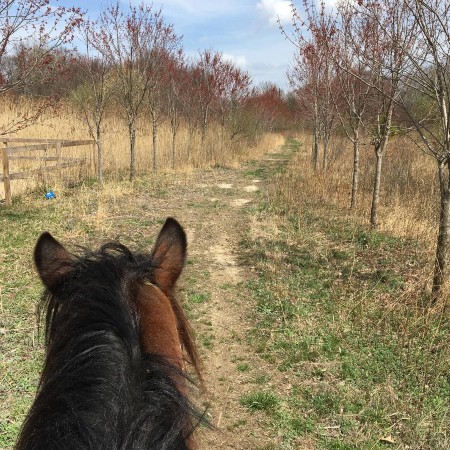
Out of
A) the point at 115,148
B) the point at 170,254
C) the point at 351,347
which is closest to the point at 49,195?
the point at 115,148

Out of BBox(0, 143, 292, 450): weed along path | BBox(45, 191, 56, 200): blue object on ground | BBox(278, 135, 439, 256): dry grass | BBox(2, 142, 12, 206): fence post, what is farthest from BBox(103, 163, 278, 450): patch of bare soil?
BBox(2, 142, 12, 206): fence post

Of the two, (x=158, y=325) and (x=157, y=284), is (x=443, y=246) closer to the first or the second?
(x=157, y=284)

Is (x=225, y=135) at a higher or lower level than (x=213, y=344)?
higher

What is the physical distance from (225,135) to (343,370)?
61.4 ft

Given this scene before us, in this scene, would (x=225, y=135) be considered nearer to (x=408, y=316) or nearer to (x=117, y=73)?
(x=117, y=73)

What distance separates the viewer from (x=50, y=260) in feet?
4.79

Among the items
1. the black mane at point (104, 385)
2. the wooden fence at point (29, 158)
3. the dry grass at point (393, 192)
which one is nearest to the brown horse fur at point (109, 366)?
the black mane at point (104, 385)

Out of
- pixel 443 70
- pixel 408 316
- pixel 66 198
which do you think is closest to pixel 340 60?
pixel 443 70

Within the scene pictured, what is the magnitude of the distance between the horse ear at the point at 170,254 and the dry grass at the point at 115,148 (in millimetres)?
9547

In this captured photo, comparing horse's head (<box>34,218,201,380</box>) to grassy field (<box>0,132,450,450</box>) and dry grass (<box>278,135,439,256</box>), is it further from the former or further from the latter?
dry grass (<box>278,135,439,256</box>)

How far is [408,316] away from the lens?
A: 13.8 feet

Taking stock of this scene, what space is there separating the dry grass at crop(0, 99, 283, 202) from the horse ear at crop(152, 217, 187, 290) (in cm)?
955

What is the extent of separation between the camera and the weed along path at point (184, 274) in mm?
3014

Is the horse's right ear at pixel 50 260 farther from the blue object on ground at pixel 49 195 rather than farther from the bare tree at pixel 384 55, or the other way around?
the blue object on ground at pixel 49 195
